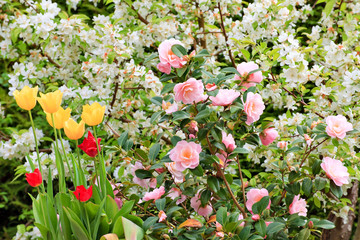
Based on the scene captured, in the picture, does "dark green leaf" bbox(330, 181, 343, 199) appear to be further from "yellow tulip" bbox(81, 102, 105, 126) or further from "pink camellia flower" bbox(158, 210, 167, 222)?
"yellow tulip" bbox(81, 102, 105, 126)

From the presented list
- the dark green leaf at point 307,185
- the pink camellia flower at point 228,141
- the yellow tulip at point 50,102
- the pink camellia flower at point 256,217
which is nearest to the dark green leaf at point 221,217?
the pink camellia flower at point 256,217

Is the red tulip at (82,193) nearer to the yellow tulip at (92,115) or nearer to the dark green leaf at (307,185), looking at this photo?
the yellow tulip at (92,115)

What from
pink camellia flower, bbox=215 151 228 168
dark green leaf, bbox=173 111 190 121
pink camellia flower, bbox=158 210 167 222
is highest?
dark green leaf, bbox=173 111 190 121

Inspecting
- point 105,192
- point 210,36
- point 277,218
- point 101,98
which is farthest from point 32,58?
point 277,218

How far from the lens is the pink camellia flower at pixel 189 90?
1412mm

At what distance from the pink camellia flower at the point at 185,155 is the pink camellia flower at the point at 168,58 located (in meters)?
0.27

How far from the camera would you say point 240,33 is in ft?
8.49

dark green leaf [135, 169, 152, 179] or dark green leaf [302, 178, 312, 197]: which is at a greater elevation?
dark green leaf [135, 169, 152, 179]

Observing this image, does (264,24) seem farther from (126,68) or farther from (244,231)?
(244,231)

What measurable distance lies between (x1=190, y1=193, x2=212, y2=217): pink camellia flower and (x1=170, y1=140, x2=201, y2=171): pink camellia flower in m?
0.25

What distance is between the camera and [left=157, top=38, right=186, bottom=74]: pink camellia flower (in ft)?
4.80

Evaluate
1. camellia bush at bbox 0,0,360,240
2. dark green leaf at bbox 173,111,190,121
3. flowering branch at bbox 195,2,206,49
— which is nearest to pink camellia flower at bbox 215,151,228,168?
camellia bush at bbox 0,0,360,240

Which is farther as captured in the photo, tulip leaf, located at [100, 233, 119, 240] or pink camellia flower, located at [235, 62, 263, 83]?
pink camellia flower, located at [235, 62, 263, 83]

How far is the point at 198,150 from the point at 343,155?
830 mm
